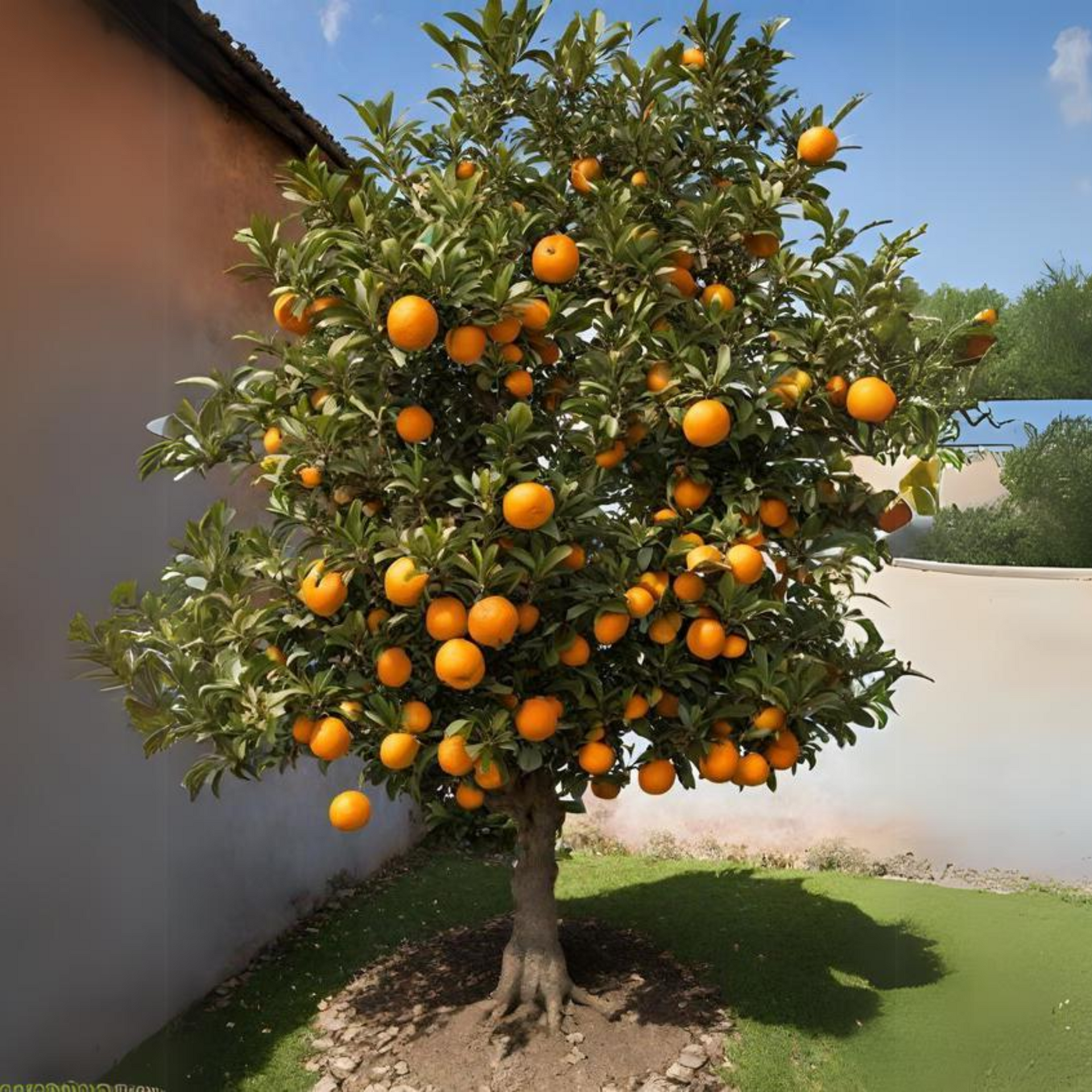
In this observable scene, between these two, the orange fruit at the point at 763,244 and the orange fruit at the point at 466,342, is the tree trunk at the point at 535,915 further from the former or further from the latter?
the orange fruit at the point at 763,244

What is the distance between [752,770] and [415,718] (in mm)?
1065

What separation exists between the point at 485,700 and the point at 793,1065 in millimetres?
1787

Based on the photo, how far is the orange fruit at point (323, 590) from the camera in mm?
2834

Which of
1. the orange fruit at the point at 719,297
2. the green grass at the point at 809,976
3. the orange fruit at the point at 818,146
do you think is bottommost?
the green grass at the point at 809,976

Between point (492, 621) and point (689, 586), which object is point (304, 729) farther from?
point (689, 586)

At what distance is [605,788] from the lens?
334 centimetres

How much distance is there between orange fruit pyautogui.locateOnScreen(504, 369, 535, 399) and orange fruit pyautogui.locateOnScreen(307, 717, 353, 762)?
1145mm

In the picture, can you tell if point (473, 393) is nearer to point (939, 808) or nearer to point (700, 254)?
point (700, 254)

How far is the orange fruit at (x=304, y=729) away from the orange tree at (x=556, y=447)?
0.7 inches

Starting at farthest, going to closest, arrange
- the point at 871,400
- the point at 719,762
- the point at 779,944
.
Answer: the point at 779,944 → the point at 719,762 → the point at 871,400

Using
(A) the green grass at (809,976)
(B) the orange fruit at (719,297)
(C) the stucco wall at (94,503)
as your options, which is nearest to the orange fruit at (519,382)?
(B) the orange fruit at (719,297)

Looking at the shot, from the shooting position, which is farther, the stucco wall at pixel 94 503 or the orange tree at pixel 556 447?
the stucco wall at pixel 94 503

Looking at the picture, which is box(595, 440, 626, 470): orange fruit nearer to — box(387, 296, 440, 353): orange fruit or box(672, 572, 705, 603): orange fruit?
box(672, 572, 705, 603): orange fruit

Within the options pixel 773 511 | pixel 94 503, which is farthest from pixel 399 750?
pixel 94 503
